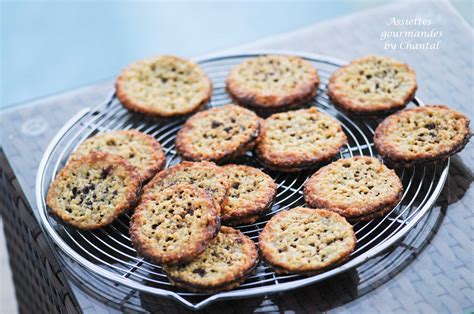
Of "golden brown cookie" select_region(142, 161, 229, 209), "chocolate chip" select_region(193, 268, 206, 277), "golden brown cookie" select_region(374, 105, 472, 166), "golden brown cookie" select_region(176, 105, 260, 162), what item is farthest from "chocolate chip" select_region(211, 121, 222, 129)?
"chocolate chip" select_region(193, 268, 206, 277)

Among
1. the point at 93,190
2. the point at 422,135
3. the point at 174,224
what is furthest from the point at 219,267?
the point at 422,135

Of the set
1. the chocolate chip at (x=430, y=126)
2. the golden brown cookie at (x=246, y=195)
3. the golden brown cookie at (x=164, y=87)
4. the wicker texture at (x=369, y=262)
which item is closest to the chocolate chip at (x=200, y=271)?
the wicker texture at (x=369, y=262)

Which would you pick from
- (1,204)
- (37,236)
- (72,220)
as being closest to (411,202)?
(72,220)

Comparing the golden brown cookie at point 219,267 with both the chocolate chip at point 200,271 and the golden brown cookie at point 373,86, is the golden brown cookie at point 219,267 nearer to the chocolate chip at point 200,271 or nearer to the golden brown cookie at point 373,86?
the chocolate chip at point 200,271

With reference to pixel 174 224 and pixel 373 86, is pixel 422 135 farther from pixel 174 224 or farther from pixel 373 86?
pixel 174 224

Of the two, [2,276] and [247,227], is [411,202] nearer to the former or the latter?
[247,227]

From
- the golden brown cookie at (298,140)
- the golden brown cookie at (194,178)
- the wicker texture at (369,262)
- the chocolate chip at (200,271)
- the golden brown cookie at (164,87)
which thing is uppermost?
the golden brown cookie at (164,87)

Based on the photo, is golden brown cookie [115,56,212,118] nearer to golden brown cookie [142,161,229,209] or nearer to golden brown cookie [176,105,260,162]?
golden brown cookie [176,105,260,162]
